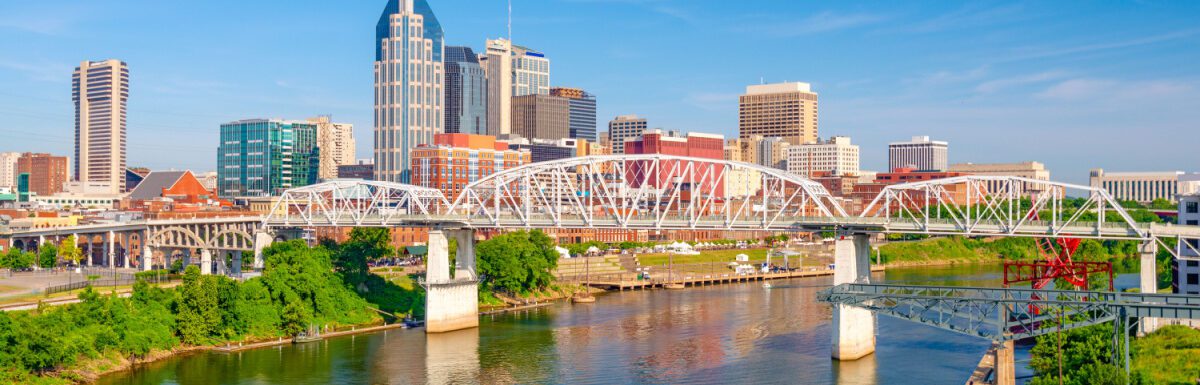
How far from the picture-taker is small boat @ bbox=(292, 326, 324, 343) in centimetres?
9481

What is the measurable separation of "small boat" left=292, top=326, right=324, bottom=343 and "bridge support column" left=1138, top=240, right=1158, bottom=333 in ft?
198

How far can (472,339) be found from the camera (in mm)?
98938

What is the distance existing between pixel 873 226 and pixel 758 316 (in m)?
24.4

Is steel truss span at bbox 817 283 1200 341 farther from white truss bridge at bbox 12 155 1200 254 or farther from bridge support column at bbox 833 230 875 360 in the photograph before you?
white truss bridge at bbox 12 155 1200 254

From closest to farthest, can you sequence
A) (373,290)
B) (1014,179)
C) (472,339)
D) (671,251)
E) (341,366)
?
(341,366) < (472,339) < (1014,179) < (373,290) < (671,251)

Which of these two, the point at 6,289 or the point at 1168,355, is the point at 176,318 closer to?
the point at 6,289

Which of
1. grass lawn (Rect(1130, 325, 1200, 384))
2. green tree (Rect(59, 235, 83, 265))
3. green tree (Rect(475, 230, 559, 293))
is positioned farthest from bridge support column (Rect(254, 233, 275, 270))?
grass lawn (Rect(1130, 325, 1200, 384))

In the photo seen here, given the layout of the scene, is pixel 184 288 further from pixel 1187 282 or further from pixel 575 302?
pixel 1187 282

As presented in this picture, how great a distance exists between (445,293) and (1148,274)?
5536cm

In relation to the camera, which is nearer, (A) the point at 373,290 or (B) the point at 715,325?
(B) the point at 715,325

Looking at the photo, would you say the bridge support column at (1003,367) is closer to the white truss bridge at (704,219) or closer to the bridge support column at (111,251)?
the white truss bridge at (704,219)

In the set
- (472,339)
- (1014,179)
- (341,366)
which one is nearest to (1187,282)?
(1014,179)

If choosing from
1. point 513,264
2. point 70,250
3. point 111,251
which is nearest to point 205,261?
point 111,251

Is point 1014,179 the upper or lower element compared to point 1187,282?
upper
